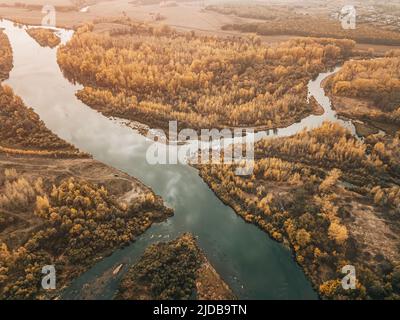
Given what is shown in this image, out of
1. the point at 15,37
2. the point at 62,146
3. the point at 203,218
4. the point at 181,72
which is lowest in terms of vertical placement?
the point at 203,218

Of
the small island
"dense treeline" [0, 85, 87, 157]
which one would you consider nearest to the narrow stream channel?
the small island

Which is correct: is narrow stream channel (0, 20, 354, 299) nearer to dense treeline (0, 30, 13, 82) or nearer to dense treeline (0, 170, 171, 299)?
dense treeline (0, 170, 171, 299)

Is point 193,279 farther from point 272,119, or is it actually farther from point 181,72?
point 181,72

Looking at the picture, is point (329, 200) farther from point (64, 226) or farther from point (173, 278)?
point (64, 226)

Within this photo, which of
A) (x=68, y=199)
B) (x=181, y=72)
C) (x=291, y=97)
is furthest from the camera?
(x=181, y=72)

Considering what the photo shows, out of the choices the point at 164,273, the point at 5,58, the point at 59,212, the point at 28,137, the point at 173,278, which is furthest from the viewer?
the point at 5,58

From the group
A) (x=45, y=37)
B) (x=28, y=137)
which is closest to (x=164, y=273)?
(x=28, y=137)

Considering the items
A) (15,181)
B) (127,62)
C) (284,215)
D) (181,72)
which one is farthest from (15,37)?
(284,215)
